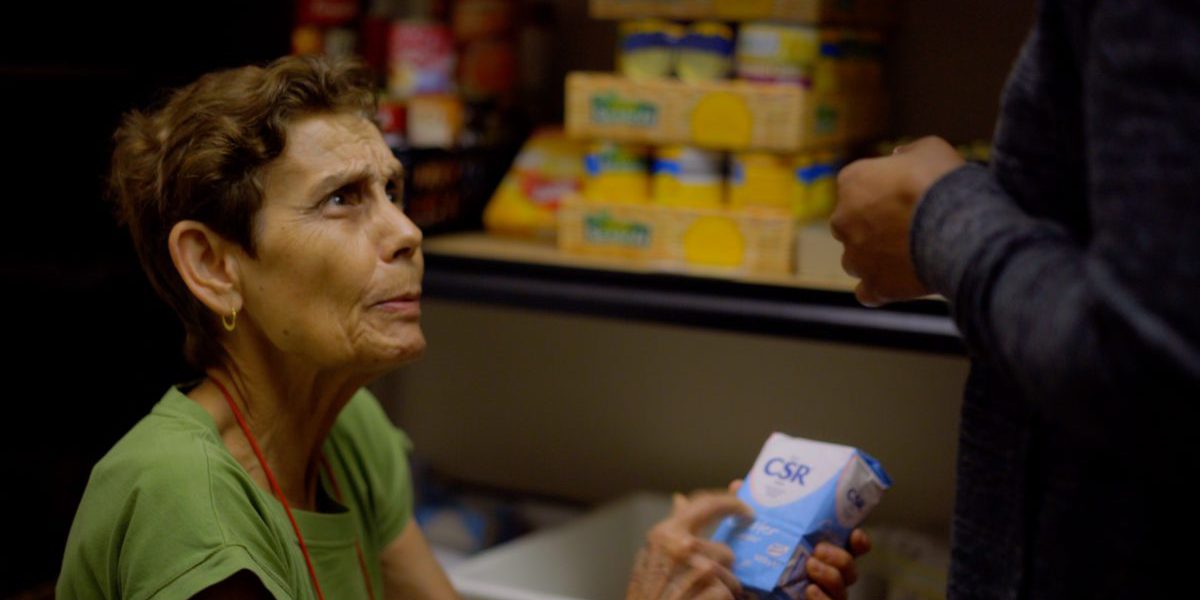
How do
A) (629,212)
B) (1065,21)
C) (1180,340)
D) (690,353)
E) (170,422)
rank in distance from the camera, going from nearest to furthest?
1. (1180,340)
2. (1065,21)
3. (170,422)
4. (629,212)
5. (690,353)

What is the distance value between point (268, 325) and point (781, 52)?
761 millimetres

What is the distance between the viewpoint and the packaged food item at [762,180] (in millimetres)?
1660

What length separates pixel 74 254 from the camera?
6.07 ft

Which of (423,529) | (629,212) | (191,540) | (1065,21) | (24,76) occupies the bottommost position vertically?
(423,529)

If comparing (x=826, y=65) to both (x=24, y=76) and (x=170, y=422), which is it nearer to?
(x=170, y=422)

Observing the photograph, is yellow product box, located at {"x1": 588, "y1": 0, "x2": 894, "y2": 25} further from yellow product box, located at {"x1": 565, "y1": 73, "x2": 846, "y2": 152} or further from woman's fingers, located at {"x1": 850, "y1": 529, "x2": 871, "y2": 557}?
woman's fingers, located at {"x1": 850, "y1": 529, "x2": 871, "y2": 557}

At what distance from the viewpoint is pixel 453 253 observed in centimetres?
183

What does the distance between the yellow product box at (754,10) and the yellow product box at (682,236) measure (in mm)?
256

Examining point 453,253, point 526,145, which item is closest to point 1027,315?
point 453,253

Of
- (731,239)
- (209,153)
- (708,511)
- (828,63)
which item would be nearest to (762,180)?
(731,239)

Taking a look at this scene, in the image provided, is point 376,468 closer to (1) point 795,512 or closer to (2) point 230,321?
(2) point 230,321

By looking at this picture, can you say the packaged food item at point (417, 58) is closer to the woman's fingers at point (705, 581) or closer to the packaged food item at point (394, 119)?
the packaged food item at point (394, 119)

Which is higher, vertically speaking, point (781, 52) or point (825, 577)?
point (781, 52)

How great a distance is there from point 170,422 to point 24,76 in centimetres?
83
